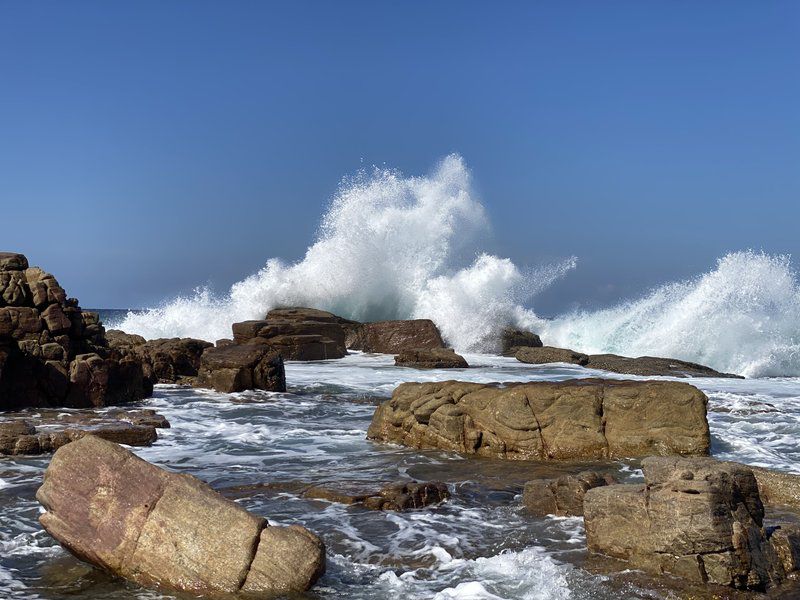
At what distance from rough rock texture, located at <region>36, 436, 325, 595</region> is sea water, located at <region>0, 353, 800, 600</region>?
0.53 ft

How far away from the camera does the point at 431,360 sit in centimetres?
2042

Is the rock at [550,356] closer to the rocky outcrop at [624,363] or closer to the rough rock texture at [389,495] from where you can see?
the rocky outcrop at [624,363]

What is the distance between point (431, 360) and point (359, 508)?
45.2 ft

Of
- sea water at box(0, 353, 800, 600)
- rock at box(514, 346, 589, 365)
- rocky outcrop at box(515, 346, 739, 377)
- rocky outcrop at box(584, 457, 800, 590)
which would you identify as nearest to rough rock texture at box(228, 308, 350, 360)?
rock at box(514, 346, 589, 365)

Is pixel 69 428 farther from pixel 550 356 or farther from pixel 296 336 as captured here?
pixel 550 356

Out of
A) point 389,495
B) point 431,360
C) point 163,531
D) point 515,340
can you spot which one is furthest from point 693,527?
point 515,340

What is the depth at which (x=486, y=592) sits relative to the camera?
4.88 metres

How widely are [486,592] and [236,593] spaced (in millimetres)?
1431

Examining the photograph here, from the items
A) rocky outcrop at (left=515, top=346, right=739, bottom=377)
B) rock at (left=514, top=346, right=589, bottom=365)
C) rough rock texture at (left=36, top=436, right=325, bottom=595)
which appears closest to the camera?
rough rock texture at (left=36, top=436, right=325, bottom=595)

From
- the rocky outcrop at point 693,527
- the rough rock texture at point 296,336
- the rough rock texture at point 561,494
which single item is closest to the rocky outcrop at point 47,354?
the rough rock texture at point 561,494

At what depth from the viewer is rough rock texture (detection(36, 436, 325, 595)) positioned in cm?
473

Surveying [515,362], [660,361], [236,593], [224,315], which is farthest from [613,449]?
[224,315]

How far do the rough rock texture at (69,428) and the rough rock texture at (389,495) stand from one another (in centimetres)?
325

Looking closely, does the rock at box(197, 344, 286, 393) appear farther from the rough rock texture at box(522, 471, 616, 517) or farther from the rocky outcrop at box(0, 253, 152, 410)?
the rough rock texture at box(522, 471, 616, 517)
